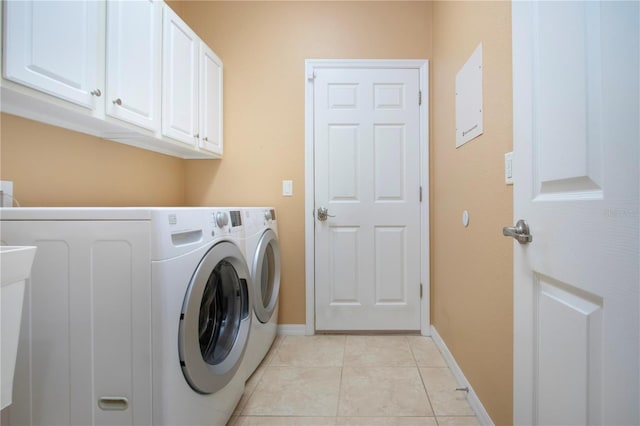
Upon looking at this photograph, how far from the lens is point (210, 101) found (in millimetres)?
1958

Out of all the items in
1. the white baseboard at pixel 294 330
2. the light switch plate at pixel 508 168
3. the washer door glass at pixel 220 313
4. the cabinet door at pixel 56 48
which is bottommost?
the white baseboard at pixel 294 330

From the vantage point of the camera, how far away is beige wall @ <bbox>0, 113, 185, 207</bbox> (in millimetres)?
1114

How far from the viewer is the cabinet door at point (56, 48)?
843 mm

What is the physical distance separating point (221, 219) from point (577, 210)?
1086 mm

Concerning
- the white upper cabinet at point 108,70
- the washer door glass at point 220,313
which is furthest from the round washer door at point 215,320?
the white upper cabinet at point 108,70

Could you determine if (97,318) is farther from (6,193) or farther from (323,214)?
(323,214)

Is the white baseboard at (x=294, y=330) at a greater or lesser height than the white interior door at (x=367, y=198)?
lesser

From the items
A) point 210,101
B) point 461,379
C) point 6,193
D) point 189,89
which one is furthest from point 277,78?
point 461,379

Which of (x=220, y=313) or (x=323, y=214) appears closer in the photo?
(x=220, y=313)

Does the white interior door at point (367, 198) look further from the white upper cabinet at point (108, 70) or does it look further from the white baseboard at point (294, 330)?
the white upper cabinet at point (108, 70)

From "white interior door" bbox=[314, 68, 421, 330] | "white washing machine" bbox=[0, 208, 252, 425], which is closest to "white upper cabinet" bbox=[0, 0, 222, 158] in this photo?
"white washing machine" bbox=[0, 208, 252, 425]

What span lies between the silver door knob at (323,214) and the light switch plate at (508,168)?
1.25 meters

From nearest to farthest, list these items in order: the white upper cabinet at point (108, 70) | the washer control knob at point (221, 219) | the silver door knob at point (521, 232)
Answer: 1. the silver door knob at point (521, 232)
2. the white upper cabinet at point (108, 70)
3. the washer control knob at point (221, 219)

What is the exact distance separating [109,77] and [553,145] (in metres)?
1.53
